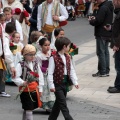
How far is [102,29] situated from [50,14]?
158 centimetres

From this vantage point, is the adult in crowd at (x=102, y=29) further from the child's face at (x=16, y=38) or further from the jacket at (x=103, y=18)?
the child's face at (x=16, y=38)

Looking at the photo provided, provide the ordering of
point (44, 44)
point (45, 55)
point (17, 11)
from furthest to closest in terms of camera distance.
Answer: point (17, 11) < point (45, 55) < point (44, 44)

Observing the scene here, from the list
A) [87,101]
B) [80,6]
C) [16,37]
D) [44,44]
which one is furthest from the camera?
[80,6]

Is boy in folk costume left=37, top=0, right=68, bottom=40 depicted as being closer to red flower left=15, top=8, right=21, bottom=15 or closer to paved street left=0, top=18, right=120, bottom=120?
paved street left=0, top=18, right=120, bottom=120

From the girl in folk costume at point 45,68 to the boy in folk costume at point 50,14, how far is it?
357 cm

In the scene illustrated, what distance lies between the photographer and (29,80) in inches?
333

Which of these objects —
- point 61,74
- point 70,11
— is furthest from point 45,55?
point 70,11

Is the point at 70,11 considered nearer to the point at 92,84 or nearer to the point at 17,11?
the point at 17,11

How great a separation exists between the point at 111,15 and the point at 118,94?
2.32 m

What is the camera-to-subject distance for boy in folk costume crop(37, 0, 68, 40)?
1383 centimetres

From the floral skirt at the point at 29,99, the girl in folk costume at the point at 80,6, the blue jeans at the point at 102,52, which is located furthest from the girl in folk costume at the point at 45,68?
the girl in folk costume at the point at 80,6

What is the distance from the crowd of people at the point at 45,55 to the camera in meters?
8.56

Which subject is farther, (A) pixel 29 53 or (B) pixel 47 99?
(B) pixel 47 99

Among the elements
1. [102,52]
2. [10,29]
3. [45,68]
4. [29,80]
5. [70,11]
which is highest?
[10,29]
